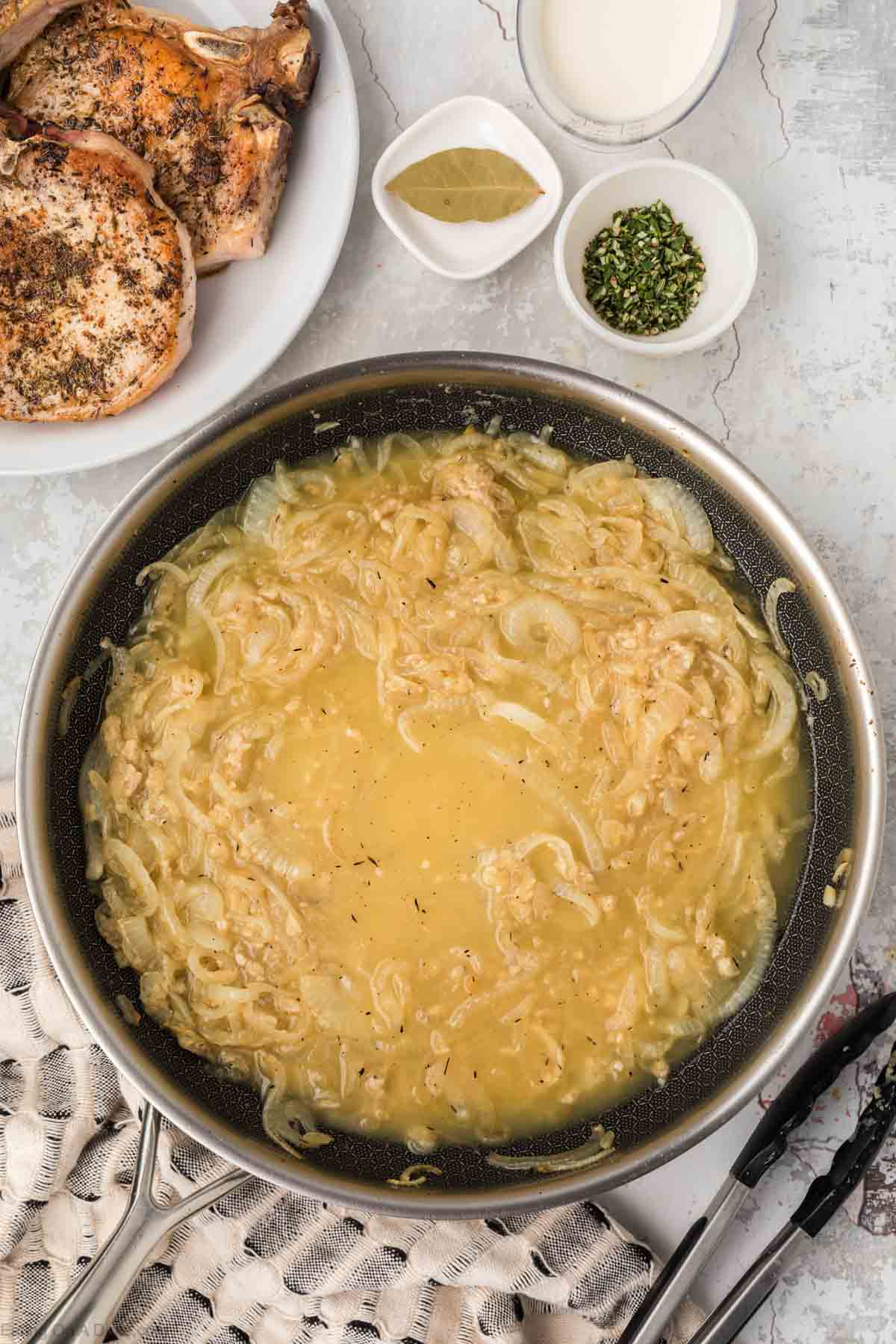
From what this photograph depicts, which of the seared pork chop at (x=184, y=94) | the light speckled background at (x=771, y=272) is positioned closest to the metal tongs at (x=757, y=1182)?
the light speckled background at (x=771, y=272)

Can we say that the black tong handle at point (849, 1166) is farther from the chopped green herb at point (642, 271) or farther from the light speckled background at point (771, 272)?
the chopped green herb at point (642, 271)

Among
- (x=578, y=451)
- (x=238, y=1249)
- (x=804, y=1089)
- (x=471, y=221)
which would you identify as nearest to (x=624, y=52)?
(x=471, y=221)

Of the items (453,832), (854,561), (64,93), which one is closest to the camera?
(453,832)

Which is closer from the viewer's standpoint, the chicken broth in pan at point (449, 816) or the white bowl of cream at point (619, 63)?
the chicken broth in pan at point (449, 816)

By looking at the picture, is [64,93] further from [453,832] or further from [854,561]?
[854,561]

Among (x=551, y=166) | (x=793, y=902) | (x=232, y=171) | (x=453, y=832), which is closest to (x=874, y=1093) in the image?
(x=793, y=902)

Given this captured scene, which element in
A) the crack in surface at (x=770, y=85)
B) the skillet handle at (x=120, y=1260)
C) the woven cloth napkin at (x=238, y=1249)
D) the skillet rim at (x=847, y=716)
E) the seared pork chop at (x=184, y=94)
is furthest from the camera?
the crack in surface at (x=770, y=85)
